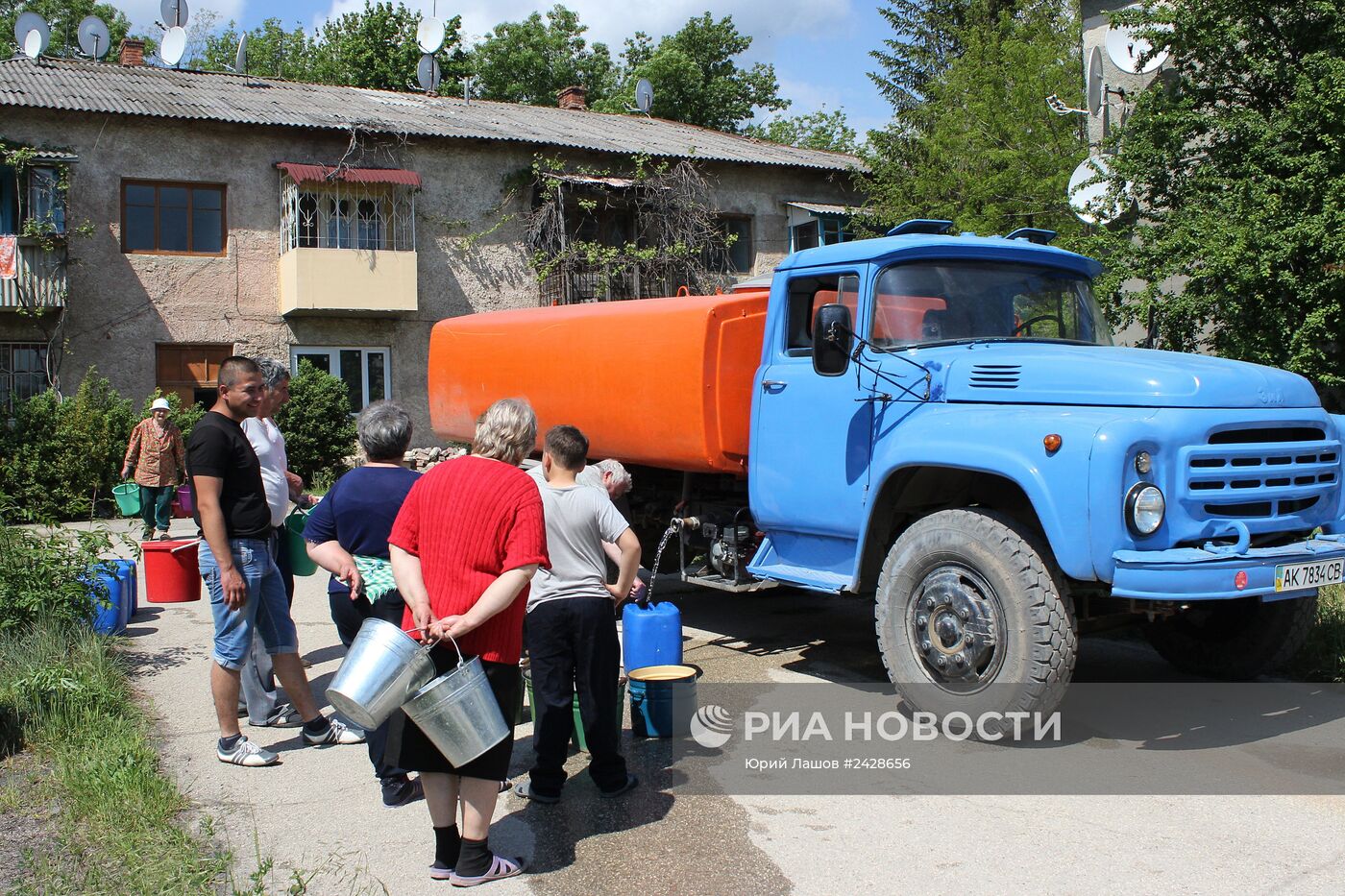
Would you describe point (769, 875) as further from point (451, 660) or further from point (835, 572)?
point (835, 572)

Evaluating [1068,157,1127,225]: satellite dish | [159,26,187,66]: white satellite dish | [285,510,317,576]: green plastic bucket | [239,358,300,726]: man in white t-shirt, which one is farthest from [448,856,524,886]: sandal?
[159,26,187,66]: white satellite dish

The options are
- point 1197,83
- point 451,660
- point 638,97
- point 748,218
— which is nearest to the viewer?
point 451,660

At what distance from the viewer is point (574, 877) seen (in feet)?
13.3

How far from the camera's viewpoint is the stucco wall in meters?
18.5

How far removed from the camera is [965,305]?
6363 mm

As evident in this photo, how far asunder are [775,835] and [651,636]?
1.75 m

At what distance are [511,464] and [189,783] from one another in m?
2.22

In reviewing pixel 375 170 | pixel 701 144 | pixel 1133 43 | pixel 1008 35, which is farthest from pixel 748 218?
pixel 1133 43

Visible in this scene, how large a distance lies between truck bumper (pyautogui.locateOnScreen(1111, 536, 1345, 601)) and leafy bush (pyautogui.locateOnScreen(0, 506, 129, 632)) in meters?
5.96

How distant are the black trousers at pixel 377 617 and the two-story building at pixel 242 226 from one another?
15.4m

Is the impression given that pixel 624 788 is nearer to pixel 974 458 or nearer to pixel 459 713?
Answer: pixel 459 713

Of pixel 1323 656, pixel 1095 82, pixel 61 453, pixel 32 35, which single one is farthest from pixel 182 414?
pixel 1323 656

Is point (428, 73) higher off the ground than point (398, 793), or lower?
higher

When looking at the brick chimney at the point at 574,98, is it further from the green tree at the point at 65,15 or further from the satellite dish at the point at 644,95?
the green tree at the point at 65,15
